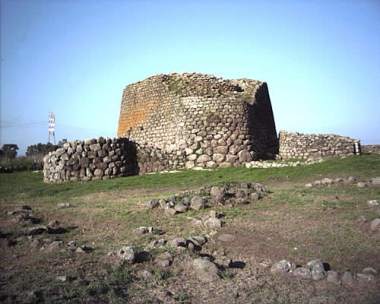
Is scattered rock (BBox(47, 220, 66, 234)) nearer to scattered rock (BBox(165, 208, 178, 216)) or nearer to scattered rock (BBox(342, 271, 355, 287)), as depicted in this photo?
scattered rock (BBox(165, 208, 178, 216))

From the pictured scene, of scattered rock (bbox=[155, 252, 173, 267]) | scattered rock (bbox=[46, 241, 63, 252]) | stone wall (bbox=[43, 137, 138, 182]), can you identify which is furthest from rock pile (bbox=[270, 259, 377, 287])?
stone wall (bbox=[43, 137, 138, 182])

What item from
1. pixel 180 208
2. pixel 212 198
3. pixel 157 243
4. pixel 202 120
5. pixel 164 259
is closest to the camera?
pixel 164 259

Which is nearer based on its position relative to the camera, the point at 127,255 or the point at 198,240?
the point at 127,255

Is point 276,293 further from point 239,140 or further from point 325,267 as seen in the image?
point 239,140

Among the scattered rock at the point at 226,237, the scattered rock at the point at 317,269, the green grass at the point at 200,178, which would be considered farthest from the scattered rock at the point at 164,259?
the green grass at the point at 200,178

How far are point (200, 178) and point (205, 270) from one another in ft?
35.3

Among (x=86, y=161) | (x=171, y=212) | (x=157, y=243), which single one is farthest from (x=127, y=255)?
(x=86, y=161)

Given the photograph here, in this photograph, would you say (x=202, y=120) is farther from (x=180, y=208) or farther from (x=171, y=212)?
(x=171, y=212)

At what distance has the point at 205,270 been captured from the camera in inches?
224

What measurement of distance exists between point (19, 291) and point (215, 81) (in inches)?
734

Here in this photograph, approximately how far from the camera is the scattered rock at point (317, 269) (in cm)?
549

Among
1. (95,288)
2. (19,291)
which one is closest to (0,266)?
(19,291)

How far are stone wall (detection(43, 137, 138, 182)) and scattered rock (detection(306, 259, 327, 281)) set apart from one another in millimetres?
14422

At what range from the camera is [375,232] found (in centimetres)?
723
